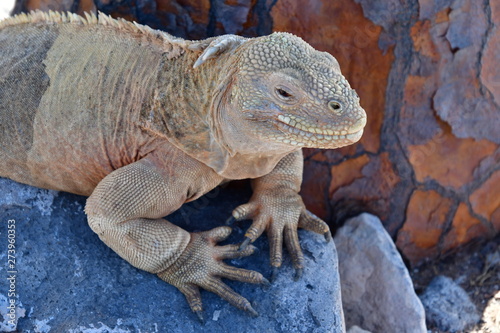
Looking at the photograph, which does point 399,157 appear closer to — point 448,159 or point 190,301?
point 448,159

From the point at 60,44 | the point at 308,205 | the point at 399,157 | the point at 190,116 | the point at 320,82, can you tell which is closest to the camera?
the point at 320,82

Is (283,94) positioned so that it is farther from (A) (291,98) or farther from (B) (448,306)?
(B) (448,306)

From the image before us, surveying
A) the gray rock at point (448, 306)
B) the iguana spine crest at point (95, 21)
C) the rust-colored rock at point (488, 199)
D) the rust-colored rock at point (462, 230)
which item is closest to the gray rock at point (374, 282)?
the gray rock at point (448, 306)

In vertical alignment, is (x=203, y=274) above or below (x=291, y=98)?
below

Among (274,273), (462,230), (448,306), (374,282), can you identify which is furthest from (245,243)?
(462,230)

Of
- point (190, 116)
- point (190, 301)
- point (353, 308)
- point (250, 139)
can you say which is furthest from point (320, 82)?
point (353, 308)

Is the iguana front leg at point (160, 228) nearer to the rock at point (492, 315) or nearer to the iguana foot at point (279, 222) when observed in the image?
the iguana foot at point (279, 222)
